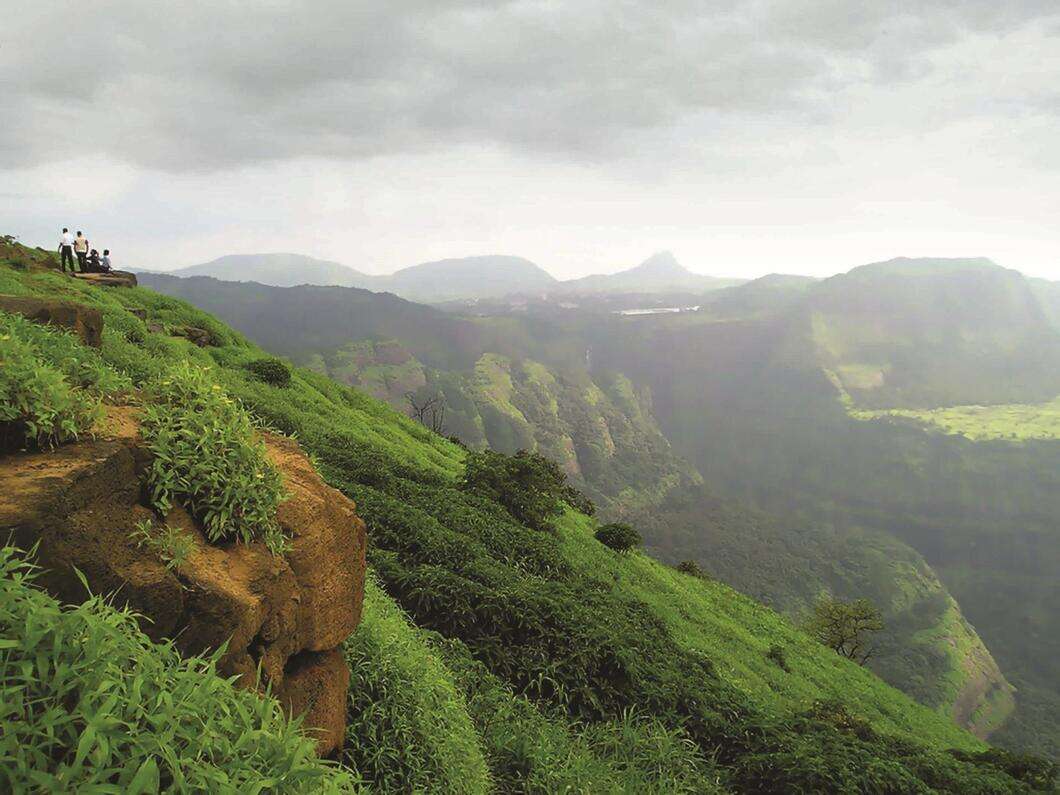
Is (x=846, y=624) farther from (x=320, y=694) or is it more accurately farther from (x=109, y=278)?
(x=109, y=278)

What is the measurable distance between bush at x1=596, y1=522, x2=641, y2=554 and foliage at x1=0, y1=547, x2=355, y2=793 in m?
24.8

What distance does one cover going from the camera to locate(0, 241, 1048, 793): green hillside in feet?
23.1

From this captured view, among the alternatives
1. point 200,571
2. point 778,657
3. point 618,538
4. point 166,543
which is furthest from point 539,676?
point 778,657

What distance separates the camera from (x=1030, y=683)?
151000 mm

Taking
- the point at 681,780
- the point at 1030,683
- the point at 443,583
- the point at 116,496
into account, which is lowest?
the point at 1030,683

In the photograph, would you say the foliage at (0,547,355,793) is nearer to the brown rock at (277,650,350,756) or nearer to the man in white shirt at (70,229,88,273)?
the brown rock at (277,650,350,756)

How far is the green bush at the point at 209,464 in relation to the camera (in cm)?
481

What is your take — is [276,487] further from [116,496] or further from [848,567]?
[848,567]

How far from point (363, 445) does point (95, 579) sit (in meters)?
18.8

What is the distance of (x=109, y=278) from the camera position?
105 ft

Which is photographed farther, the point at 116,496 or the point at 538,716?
the point at 538,716

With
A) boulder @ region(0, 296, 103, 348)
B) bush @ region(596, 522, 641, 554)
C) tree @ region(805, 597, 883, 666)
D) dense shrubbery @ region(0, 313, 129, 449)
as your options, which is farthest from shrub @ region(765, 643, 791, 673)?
tree @ region(805, 597, 883, 666)

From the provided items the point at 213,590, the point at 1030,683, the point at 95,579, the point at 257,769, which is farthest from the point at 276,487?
the point at 1030,683

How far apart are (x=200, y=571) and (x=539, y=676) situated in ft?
26.6
